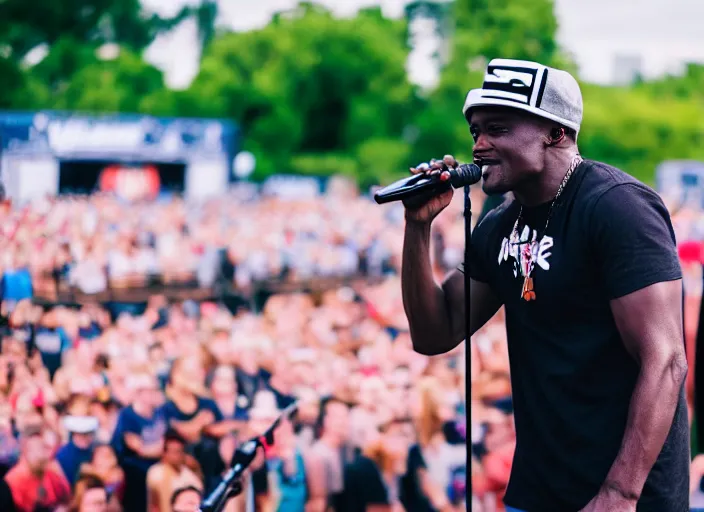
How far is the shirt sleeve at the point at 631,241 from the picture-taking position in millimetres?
1513

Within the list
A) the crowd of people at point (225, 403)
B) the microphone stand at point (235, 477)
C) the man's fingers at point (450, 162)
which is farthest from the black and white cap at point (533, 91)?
the microphone stand at point (235, 477)

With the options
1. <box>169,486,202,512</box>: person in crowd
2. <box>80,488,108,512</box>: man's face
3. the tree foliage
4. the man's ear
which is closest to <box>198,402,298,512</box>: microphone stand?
the man's ear

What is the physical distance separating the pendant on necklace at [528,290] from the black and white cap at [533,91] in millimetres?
292

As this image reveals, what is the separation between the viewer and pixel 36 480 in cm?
447

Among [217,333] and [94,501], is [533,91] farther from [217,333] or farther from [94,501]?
[217,333]

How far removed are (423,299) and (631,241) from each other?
1.67ft

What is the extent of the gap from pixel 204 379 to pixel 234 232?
7820 millimetres

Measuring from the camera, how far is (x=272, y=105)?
37156mm

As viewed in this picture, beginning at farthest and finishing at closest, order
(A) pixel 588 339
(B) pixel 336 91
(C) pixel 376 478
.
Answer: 1. (B) pixel 336 91
2. (C) pixel 376 478
3. (A) pixel 588 339

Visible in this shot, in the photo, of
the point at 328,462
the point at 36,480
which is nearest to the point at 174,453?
the point at 36,480

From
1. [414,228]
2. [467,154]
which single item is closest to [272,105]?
[467,154]

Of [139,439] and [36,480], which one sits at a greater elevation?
[139,439]

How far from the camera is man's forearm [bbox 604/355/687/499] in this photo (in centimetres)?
149

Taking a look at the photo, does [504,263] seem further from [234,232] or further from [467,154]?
[467,154]
